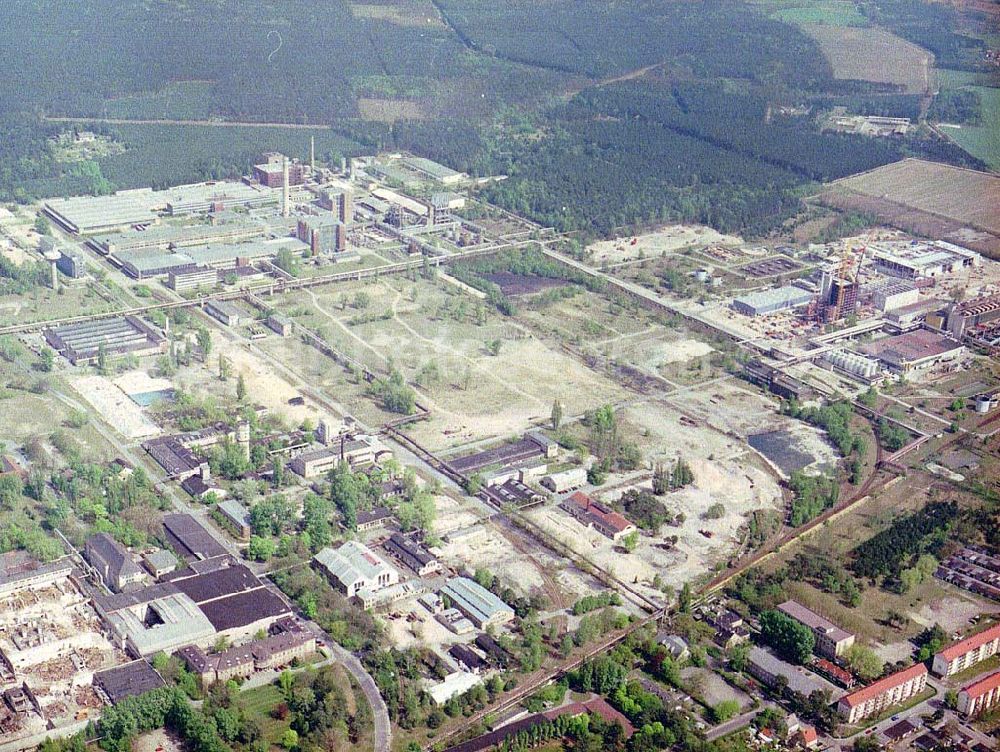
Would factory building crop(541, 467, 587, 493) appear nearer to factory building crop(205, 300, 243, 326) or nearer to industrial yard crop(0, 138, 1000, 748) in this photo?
industrial yard crop(0, 138, 1000, 748)

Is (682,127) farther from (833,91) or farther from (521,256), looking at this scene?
(521,256)

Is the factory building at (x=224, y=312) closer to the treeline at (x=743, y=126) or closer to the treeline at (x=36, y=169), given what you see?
the treeline at (x=36, y=169)

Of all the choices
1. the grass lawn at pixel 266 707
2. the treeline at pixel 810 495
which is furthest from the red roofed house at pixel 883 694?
the grass lawn at pixel 266 707

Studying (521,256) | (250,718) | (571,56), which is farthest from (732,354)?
(571,56)

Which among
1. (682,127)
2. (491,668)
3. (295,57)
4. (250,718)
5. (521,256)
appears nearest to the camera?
(250,718)

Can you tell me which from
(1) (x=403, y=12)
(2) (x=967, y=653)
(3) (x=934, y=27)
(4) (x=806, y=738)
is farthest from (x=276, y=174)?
(4) (x=806, y=738)

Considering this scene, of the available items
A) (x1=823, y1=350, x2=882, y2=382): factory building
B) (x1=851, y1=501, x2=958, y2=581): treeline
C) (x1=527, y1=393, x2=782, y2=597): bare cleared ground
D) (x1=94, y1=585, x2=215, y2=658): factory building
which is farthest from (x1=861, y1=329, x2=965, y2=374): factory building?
(x1=94, y1=585, x2=215, y2=658): factory building
